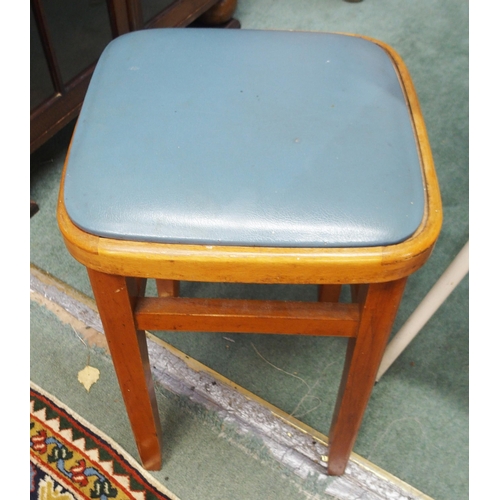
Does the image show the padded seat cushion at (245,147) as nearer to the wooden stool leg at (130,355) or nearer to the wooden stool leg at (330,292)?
the wooden stool leg at (130,355)

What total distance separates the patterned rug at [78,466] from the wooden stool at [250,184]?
22 cm

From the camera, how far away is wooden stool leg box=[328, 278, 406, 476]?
580mm

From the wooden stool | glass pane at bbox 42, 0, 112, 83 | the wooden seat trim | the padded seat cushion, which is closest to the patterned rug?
the wooden stool

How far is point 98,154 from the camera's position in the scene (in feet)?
1.83

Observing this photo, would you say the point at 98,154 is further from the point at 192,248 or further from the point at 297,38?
the point at 297,38

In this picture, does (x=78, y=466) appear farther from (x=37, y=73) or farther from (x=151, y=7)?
(x=151, y=7)

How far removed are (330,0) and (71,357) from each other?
4.67ft

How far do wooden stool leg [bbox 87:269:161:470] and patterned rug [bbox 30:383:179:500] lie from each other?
0.12 feet

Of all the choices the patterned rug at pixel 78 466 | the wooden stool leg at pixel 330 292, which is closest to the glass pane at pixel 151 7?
the wooden stool leg at pixel 330 292

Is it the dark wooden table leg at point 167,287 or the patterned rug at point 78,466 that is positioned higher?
the dark wooden table leg at point 167,287

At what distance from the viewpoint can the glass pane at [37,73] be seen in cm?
101

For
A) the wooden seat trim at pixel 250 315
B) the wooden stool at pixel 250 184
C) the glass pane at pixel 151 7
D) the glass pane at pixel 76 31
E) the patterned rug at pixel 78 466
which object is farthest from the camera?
the glass pane at pixel 151 7

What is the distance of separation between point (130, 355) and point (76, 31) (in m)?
0.75

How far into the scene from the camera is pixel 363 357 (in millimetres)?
647
